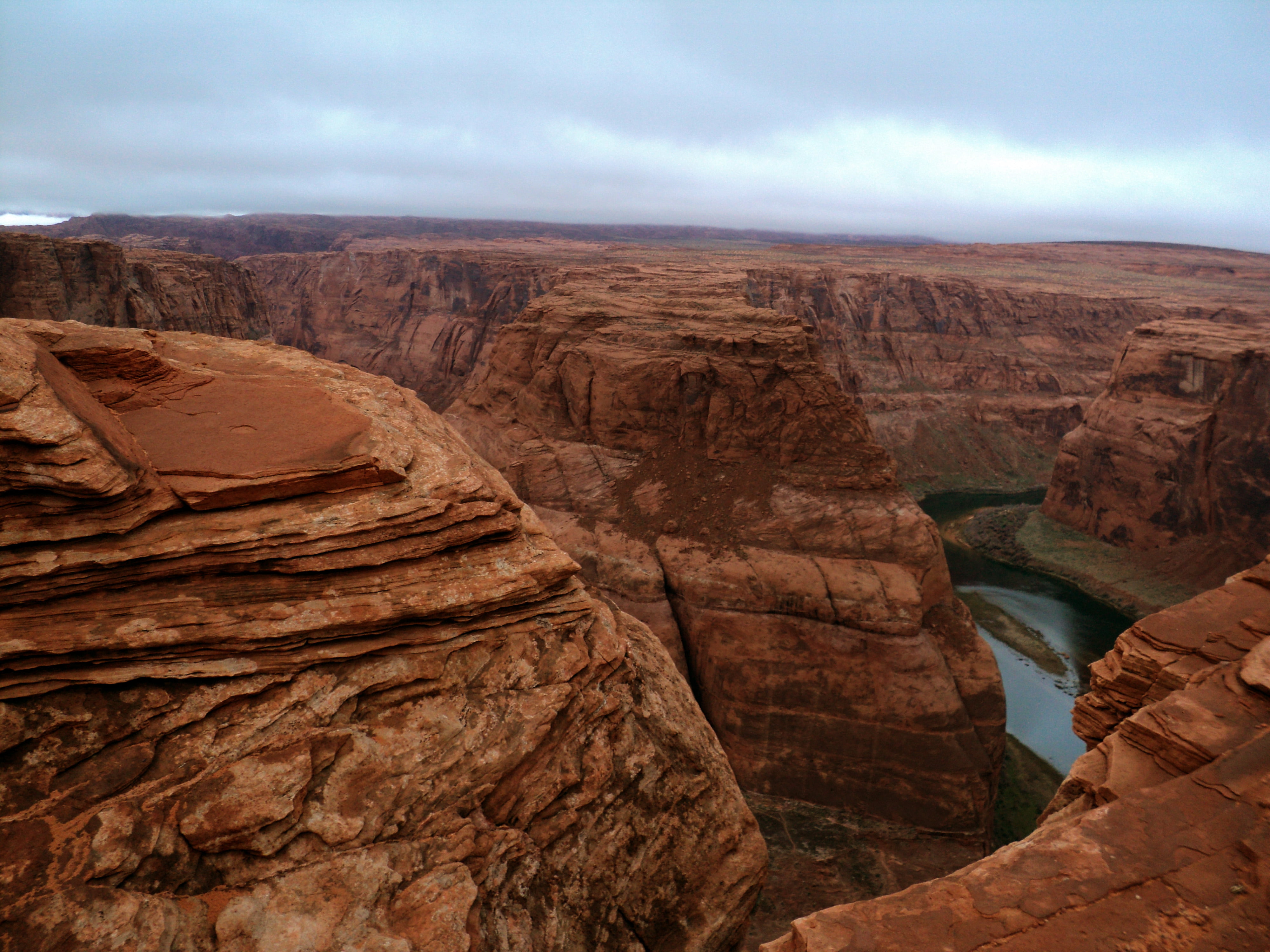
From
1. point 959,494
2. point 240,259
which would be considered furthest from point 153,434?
point 240,259

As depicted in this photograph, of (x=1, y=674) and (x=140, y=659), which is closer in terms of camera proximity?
(x=1, y=674)

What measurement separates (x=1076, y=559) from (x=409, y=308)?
269 ft

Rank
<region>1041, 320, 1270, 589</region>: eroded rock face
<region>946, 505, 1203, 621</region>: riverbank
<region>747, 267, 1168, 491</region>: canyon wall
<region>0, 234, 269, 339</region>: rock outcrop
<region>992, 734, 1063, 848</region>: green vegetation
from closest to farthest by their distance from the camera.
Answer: <region>992, 734, 1063, 848</region>: green vegetation, <region>0, 234, 269, 339</region>: rock outcrop, <region>1041, 320, 1270, 589</region>: eroded rock face, <region>946, 505, 1203, 621</region>: riverbank, <region>747, 267, 1168, 491</region>: canyon wall

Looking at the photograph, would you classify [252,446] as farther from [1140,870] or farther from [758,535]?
[758,535]

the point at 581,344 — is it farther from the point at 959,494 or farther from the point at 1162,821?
the point at 959,494

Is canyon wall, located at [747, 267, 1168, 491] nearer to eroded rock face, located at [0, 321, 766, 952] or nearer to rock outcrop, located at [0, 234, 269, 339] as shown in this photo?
rock outcrop, located at [0, 234, 269, 339]

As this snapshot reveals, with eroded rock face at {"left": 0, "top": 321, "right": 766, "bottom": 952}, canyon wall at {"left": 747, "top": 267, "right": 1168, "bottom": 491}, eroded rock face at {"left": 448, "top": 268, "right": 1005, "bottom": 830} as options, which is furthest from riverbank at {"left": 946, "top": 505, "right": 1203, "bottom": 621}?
eroded rock face at {"left": 0, "top": 321, "right": 766, "bottom": 952}

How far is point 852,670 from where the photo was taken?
24.3 meters

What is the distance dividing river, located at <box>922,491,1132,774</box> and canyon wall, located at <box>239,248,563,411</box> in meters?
54.1

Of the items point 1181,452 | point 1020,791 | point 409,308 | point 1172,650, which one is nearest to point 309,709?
point 1172,650

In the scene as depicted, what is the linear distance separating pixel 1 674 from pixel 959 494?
7714 cm

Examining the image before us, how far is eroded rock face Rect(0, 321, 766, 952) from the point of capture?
22.9 ft

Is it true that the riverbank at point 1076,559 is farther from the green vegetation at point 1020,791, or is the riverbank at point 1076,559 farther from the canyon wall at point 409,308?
the canyon wall at point 409,308

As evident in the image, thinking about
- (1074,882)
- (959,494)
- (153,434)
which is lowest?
(959,494)
